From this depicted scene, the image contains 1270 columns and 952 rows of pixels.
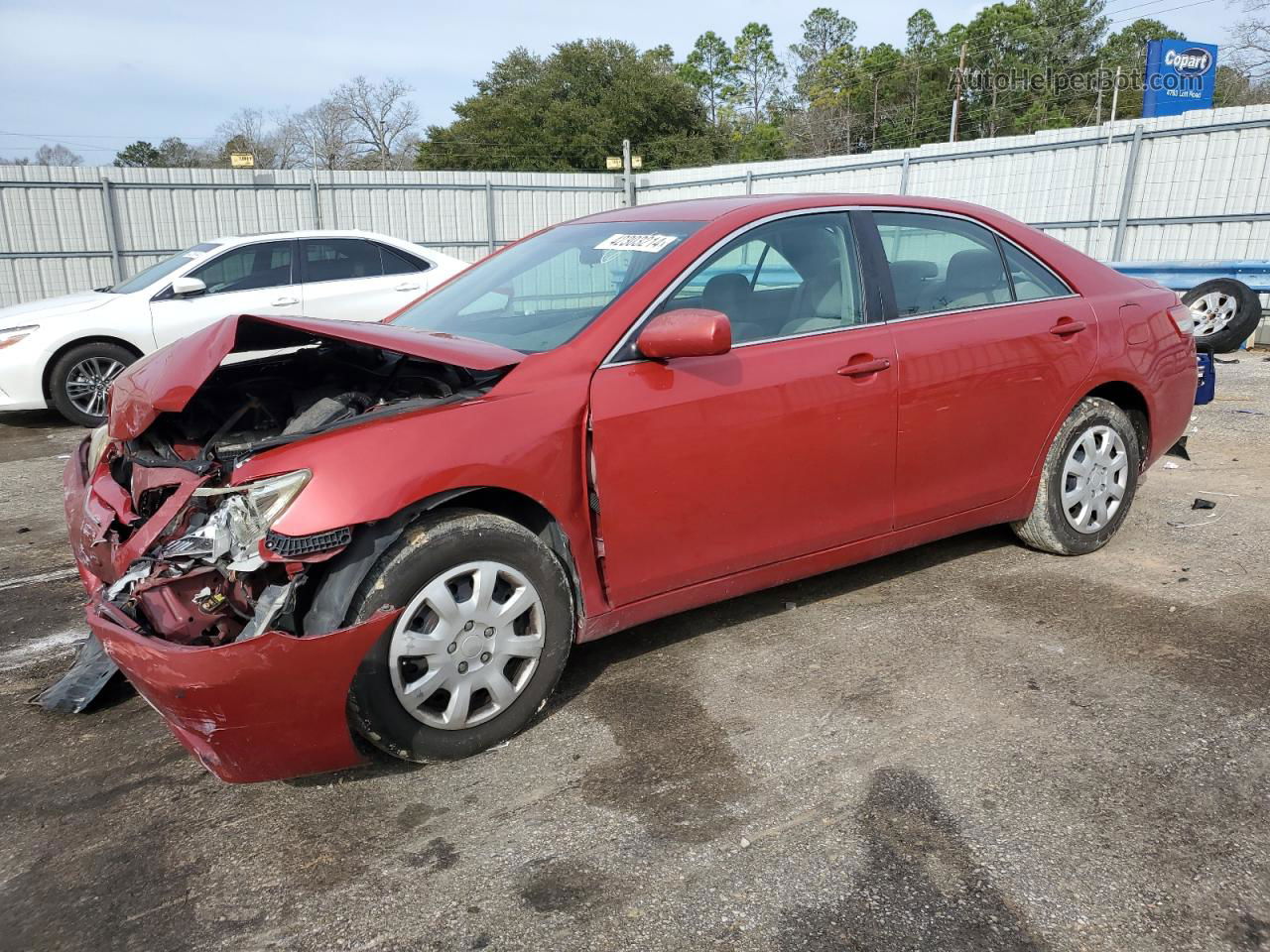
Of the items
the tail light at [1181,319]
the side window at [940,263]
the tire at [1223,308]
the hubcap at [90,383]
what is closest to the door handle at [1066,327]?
the side window at [940,263]

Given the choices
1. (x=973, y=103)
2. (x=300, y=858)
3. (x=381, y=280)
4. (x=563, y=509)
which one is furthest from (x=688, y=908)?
(x=973, y=103)

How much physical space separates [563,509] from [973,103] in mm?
67799

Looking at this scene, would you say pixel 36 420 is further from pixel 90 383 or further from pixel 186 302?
pixel 186 302

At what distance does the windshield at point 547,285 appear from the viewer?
3.28 metres

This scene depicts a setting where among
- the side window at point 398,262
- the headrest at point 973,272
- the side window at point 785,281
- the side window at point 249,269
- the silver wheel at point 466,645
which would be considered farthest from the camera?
the side window at point 398,262

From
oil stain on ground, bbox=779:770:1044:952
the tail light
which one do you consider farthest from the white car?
oil stain on ground, bbox=779:770:1044:952

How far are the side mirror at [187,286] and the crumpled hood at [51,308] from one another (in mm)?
517

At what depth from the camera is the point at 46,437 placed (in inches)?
320

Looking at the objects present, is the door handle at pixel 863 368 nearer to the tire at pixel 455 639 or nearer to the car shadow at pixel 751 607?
the car shadow at pixel 751 607

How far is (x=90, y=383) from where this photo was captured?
827 cm

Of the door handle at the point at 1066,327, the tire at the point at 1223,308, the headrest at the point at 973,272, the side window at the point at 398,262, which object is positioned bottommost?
the tire at the point at 1223,308

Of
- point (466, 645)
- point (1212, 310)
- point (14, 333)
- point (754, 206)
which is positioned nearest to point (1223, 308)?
point (1212, 310)

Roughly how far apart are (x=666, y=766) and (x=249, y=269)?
7.41 metres

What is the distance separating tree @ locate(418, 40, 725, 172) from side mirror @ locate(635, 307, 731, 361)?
43.2 metres
